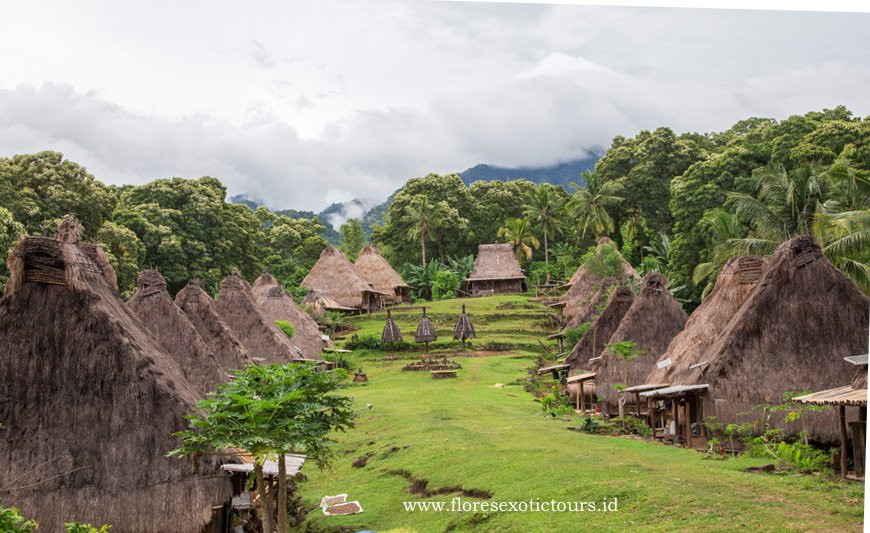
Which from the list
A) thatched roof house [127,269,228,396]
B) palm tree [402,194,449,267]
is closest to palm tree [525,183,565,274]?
palm tree [402,194,449,267]

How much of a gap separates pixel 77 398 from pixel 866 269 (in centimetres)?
1780

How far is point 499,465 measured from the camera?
36.2 ft

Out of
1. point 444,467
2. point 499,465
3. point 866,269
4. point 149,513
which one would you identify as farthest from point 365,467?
point 866,269

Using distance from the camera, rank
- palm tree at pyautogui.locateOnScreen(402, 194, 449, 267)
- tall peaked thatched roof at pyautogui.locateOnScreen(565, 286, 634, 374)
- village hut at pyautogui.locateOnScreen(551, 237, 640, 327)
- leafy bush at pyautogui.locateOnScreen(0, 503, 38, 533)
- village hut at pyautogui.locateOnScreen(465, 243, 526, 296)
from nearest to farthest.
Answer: leafy bush at pyautogui.locateOnScreen(0, 503, 38, 533)
tall peaked thatched roof at pyautogui.locateOnScreen(565, 286, 634, 374)
village hut at pyautogui.locateOnScreen(551, 237, 640, 327)
village hut at pyautogui.locateOnScreen(465, 243, 526, 296)
palm tree at pyautogui.locateOnScreen(402, 194, 449, 267)

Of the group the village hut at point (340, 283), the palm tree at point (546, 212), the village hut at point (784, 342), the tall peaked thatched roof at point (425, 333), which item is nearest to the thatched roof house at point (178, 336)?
the village hut at point (784, 342)

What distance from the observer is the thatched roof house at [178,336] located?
16062mm

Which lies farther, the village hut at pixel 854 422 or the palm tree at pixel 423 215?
the palm tree at pixel 423 215

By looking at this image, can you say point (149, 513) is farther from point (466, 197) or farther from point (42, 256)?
point (466, 197)

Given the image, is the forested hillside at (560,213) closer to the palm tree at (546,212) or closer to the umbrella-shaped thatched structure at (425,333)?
the palm tree at (546,212)

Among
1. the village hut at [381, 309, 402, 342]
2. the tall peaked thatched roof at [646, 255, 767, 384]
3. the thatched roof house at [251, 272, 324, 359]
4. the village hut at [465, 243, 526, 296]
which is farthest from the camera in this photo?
the village hut at [465, 243, 526, 296]

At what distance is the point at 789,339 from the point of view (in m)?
13.7

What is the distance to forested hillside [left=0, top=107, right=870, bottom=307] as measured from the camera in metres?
24.5

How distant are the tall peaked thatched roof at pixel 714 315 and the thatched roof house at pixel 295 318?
14.8 metres

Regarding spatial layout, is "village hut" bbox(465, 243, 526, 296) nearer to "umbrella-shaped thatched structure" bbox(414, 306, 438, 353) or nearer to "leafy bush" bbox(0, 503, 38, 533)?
"umbrella-shaped thatched structure" bbox(414, 306, 438, 353)
